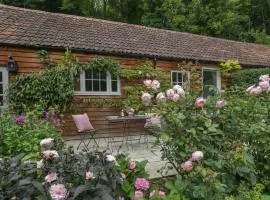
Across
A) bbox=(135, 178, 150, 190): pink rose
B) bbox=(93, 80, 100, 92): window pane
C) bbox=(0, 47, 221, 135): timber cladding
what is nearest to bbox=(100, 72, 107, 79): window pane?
bbox=(93, 80, 100, 92): window pane

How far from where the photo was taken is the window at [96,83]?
11.8m

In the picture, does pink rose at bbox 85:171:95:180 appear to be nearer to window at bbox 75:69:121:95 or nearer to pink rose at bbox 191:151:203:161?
pink rose at bbox 191:151:203:161

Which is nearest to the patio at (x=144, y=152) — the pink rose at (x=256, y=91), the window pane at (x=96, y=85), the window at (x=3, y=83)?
the pink rose at (x=256, y=91)

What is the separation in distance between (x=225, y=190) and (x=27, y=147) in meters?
2.84

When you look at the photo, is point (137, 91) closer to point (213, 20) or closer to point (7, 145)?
point (7, 145)

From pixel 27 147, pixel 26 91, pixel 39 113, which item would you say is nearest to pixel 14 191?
pixel 27 147

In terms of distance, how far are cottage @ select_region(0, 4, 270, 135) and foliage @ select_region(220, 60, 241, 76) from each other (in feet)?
0.74

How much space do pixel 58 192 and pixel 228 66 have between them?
13246mm

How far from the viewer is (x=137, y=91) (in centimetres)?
1266

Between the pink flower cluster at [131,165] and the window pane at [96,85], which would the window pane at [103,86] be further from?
the pink flower cluster at [131,165]

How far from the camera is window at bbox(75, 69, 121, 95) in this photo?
11750 millimetres

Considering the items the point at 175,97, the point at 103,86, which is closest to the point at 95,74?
the point at 103,86

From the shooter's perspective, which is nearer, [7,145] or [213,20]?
[7,145]

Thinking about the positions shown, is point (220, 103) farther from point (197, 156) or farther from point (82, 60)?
point (82, 60)
